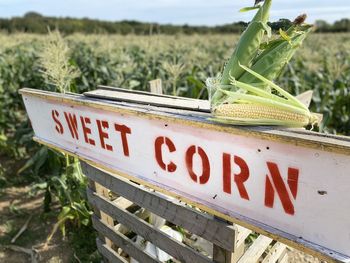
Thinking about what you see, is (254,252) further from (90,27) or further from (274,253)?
(90,27)

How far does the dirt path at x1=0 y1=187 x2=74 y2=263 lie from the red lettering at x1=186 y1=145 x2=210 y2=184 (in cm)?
235

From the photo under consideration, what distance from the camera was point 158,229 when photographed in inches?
78.5

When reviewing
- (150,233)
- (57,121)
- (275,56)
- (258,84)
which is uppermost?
(275,56)

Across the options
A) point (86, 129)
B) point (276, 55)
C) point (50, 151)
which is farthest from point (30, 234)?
point (276, 55)

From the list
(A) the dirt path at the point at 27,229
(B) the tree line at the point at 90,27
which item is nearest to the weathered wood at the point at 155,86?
(A) the dirt path at the point at 27,229

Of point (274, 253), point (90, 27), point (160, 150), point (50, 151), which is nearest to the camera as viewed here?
point (160, 150)

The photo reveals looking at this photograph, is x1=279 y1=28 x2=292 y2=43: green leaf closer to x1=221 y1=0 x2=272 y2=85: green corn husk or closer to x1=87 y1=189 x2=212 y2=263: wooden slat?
x1=221 y1=0 x2=272 y2=85: green corn husk

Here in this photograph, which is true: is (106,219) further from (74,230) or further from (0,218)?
(0,218)

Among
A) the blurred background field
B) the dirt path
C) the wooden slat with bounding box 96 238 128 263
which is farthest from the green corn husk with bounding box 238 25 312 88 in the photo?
the dirt path

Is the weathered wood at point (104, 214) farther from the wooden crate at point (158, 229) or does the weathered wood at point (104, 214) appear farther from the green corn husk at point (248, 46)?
the green corn husk at point (248, 46)

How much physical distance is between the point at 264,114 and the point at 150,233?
47.8 inches

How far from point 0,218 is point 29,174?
0.97 m

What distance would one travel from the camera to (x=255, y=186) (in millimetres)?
1223

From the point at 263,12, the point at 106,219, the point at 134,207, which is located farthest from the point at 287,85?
the point at 263,12
